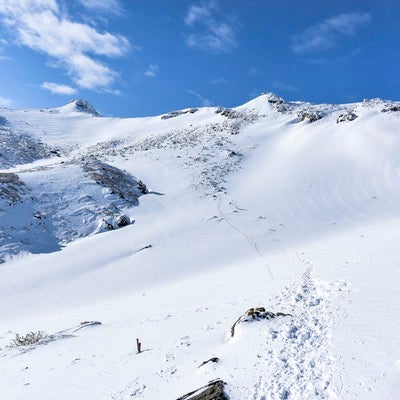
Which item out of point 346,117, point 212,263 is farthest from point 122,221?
point 346,117

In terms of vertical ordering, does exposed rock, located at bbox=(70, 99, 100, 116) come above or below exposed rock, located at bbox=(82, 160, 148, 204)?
above

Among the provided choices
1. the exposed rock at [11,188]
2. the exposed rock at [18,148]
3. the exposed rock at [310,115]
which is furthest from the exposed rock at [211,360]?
the exposed rock at [310,115]

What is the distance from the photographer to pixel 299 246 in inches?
785

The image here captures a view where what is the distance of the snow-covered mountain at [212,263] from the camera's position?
7336 mm

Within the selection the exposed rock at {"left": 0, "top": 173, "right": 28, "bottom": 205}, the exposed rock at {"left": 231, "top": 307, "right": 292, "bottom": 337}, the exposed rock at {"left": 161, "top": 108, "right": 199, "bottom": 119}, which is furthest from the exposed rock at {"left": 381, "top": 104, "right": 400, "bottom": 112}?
the exposed rock at {"left": 231, "top": 307, "right": 292, "bottom": 337}

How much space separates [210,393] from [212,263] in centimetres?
1317

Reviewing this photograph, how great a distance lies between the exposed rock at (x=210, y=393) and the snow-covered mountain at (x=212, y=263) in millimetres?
295

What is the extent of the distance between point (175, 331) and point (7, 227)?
1496 cm

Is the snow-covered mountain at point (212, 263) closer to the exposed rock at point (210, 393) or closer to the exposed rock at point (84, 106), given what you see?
the exposed rock at point (210, 393)

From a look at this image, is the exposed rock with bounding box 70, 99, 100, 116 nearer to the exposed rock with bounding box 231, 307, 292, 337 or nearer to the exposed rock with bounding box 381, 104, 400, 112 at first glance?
the exposed rock with bounding box 381, 104, 400, 112

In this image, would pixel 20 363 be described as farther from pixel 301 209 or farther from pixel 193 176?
pixel 193 176

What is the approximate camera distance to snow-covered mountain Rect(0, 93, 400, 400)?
7.34 meters

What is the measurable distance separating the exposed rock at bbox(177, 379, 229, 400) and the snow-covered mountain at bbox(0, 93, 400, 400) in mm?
295

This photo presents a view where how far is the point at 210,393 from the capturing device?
6012 mm
